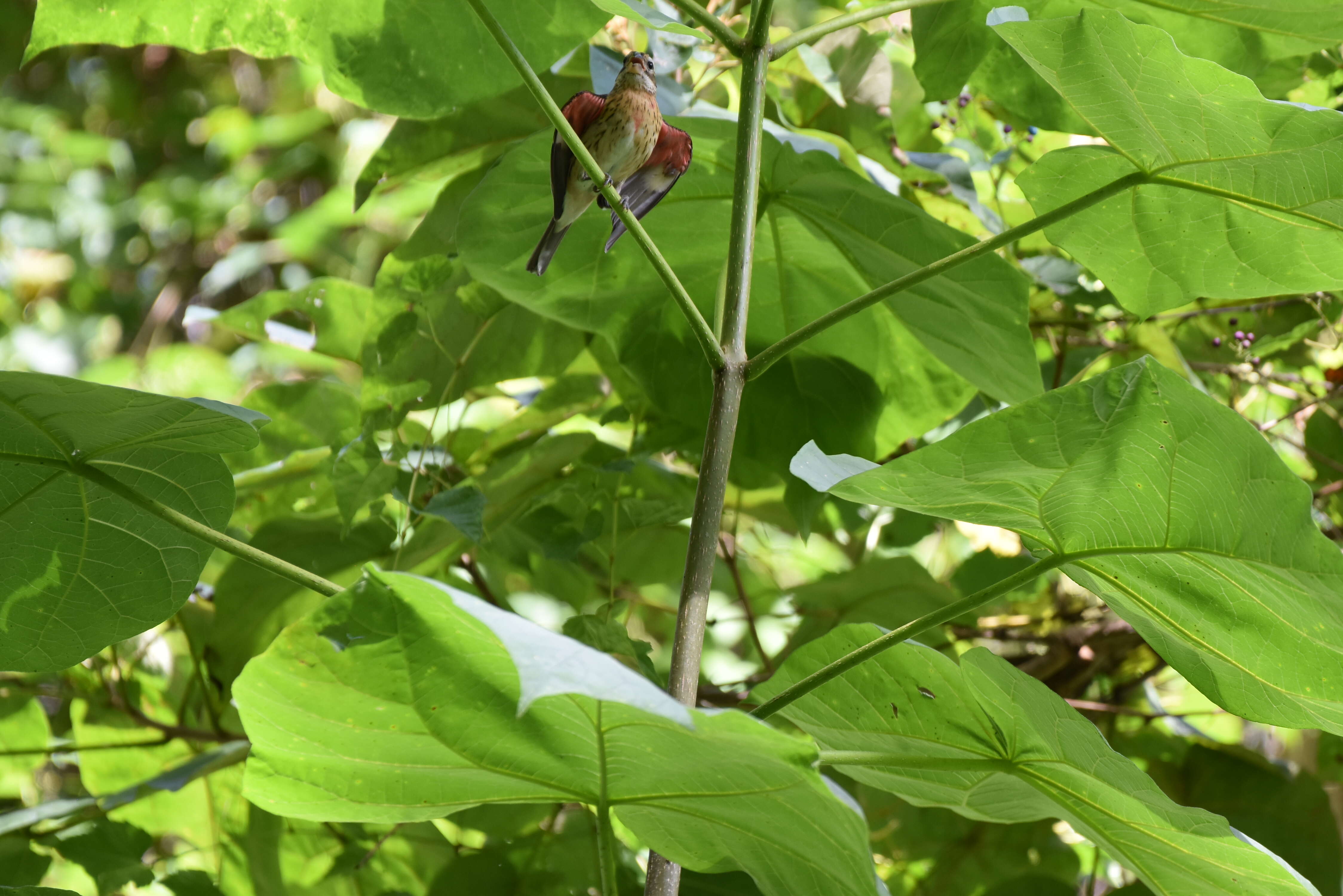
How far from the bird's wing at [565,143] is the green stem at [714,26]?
0.10 m

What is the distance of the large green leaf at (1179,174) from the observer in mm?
420

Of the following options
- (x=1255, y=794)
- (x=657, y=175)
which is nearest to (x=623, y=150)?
(x=657, y=175)

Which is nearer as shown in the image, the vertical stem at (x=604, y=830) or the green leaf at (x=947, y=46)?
the vertical stem at (x=604, y=830)

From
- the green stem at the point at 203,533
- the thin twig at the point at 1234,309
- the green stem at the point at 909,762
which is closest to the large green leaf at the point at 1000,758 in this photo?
the green stem at the point at 909,762

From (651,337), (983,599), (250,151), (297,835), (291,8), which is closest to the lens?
(983,599)

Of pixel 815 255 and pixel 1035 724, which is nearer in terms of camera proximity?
pixel 1035 724

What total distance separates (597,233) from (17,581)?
0.39 meters

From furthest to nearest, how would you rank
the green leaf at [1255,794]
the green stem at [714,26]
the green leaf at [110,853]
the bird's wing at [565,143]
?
the green leaf at [1255,794] < the green leaf at [110,853] < the bird's wing at [565,143] < the green stem at [714,26]

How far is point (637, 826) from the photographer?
1.37 feet

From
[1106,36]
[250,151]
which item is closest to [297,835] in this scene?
[1106,36]

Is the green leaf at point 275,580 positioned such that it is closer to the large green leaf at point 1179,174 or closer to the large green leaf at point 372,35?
the large green leaf at point 372,35

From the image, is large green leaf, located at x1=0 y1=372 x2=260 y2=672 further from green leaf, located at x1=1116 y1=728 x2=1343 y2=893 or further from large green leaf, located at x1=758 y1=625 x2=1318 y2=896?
green leaf, located at x1=1116 y1=728 x2=1343 y2=893

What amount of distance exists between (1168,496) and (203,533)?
0.40m

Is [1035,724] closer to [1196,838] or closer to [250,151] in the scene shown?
[1196,838]
